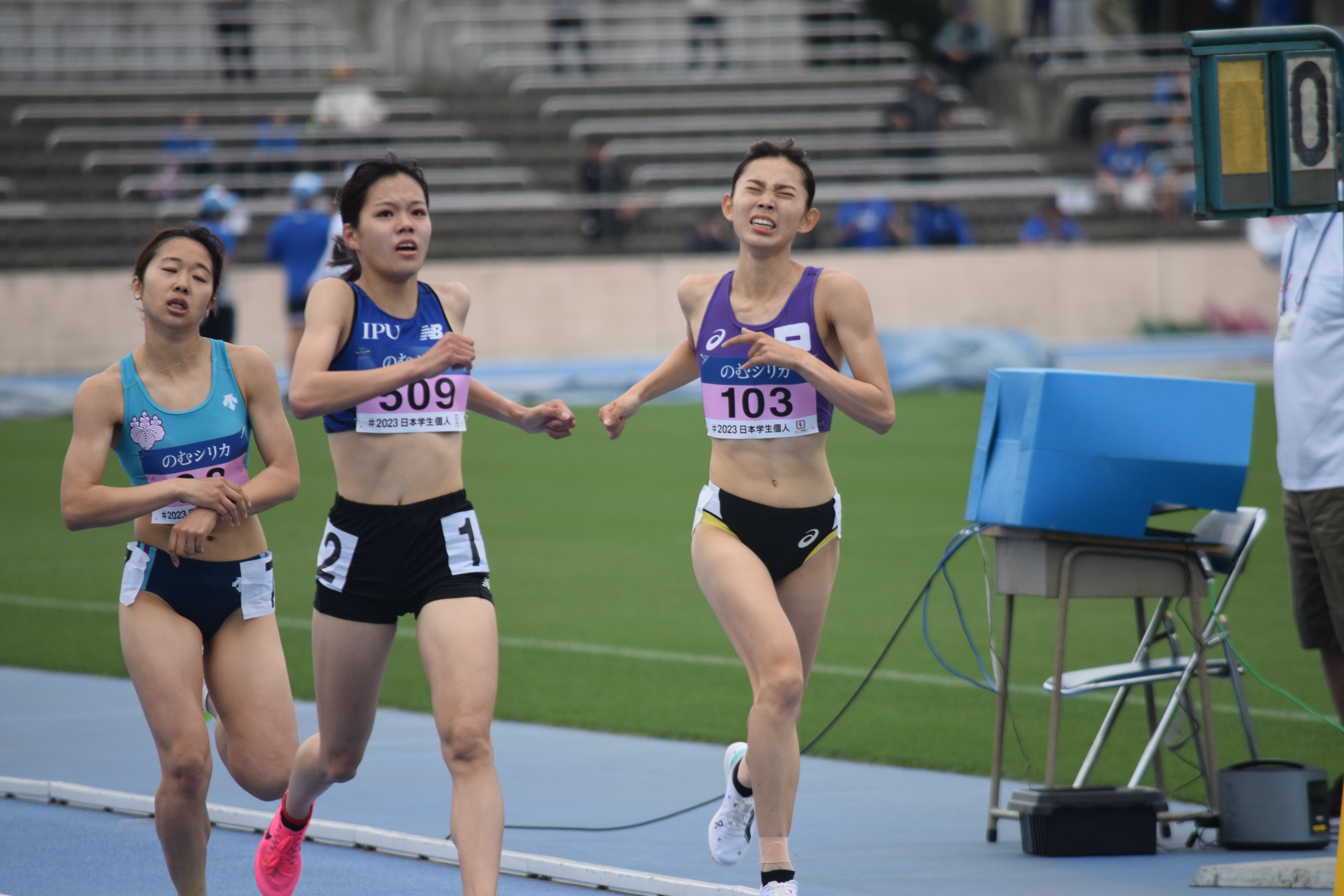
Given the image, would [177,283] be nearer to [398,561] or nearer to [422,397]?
[422,397]

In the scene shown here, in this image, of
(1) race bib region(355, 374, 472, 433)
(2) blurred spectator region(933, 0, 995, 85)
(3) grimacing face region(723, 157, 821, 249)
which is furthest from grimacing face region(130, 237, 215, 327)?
(2) blurred spectator region(933, 0, 995, 85)

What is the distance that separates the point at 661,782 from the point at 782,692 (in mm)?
2167

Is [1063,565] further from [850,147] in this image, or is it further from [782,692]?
[850,147]

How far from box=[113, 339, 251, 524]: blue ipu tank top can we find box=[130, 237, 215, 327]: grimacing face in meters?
0.17

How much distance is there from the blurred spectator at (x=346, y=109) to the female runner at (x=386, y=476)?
79.0ft

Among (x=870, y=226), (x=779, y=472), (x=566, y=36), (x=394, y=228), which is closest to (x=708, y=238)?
(x=870, y=226)

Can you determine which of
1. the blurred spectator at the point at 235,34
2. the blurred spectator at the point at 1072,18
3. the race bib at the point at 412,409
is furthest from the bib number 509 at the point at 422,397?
the blurred spectator at the point at 1072,18

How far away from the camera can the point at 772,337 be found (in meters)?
5.40

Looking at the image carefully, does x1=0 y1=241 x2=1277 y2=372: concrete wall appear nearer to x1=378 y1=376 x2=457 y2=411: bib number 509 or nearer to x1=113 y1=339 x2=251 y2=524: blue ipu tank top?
x1=378 y1=376 x2=457 y2=411: bib number 509

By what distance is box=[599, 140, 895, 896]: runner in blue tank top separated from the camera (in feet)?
17.7

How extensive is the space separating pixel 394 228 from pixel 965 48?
107ft

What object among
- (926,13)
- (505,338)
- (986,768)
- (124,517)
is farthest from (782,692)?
(926,13)

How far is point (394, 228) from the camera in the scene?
16.6 ft

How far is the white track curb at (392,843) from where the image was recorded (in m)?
5.38
